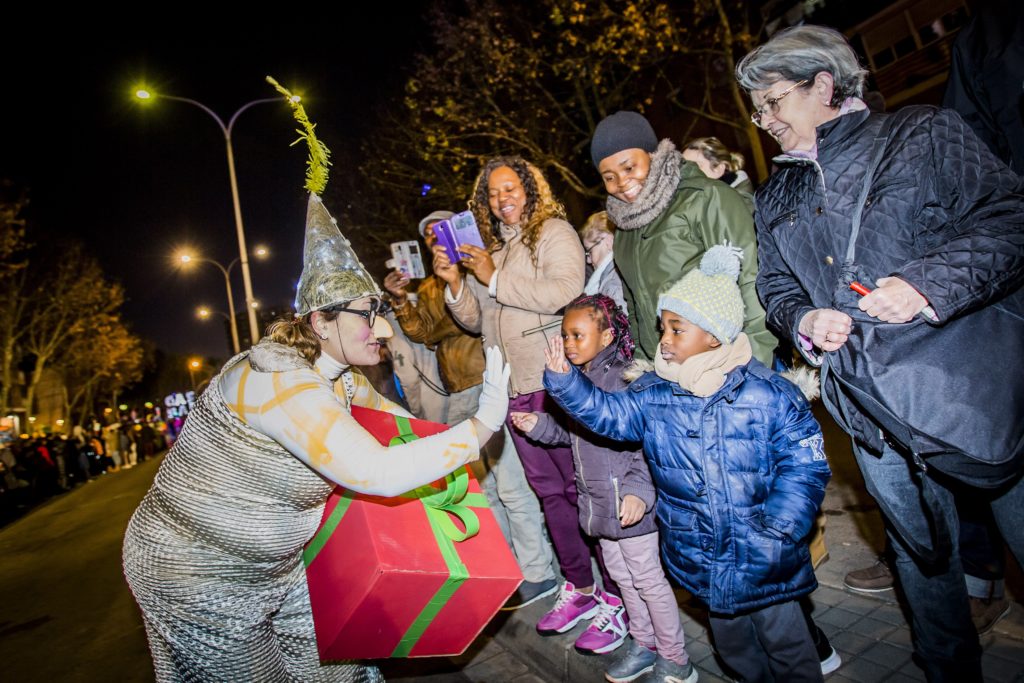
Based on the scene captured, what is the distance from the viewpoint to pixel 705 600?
7.78ft

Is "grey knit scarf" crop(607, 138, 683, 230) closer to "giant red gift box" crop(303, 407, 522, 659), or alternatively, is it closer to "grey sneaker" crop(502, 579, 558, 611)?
"giant red gift box" crop(303, 407, 522, 659)

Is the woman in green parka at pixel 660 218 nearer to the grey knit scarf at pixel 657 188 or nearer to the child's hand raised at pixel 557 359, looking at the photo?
the grey knit scarf at pixel 657 188

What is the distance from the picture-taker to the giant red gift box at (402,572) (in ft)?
7.42

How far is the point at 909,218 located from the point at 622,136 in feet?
4.67

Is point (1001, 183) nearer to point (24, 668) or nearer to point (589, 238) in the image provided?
point (589, 238)

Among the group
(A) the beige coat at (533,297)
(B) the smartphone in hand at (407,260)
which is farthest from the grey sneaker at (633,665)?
(B) the smartphone in hand at (407,260)

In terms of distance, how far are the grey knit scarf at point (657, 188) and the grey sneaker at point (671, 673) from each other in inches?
81.7

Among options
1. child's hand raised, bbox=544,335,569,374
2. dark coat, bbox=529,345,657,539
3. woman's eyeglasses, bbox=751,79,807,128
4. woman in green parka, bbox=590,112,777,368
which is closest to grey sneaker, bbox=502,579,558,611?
dark coat, bbox=529,345,657,539

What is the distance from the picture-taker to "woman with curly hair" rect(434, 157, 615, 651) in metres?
3.41

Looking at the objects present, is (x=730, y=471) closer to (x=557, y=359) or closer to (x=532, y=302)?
(x=557, y=359)

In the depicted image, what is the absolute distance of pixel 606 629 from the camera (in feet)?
10.9

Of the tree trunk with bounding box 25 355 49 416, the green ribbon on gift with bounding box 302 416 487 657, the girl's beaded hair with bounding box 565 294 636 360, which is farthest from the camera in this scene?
the tree trunk with bounding box 25 355 49 416

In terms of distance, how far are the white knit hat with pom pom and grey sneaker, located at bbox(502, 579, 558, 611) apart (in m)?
2.32

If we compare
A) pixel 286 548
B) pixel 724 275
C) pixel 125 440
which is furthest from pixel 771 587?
pixel 125 440
